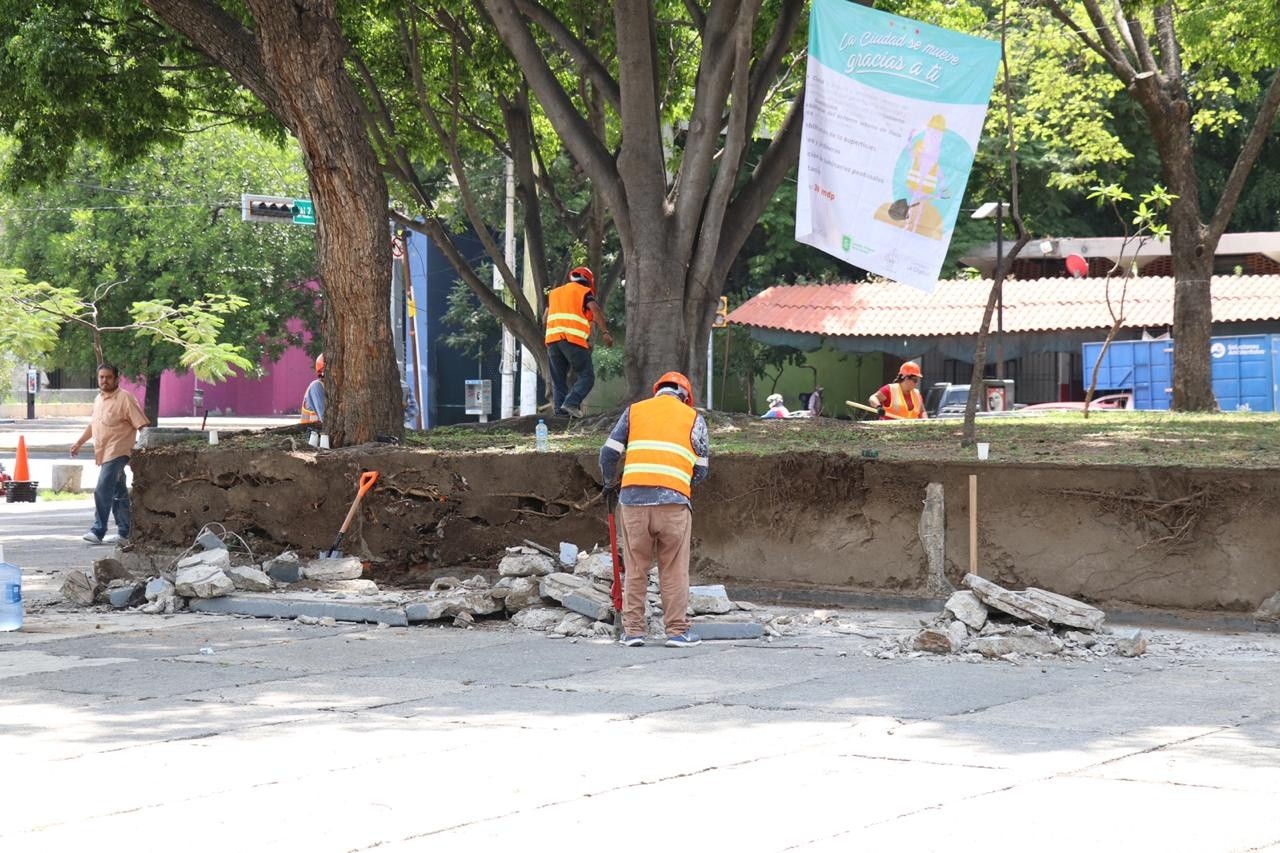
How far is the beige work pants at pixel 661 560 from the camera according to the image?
10.5 metres

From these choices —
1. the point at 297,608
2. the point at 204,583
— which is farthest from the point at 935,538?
the point at 204,583

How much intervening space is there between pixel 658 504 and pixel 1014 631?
2.38m

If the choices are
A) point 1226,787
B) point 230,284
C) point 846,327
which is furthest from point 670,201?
point 230,284

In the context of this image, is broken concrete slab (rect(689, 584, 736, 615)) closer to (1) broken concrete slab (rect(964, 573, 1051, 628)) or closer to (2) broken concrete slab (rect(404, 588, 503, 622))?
(2) broken concrete slab (rect(404, 588, 503, 622))

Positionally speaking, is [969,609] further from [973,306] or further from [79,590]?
[973,306]

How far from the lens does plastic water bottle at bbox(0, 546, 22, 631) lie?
1129cm

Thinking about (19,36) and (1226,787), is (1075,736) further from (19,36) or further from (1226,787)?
(19,36)

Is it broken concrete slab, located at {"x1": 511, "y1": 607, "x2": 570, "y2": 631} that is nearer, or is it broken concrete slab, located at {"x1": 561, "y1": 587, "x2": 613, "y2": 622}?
broken concrete slab, located at {"x1": 561, "y1": 587, "x2": 613, "y2": 622}

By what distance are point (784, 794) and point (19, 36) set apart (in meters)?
14.3

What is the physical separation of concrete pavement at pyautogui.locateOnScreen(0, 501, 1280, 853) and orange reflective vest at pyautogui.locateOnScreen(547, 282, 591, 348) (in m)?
6.24

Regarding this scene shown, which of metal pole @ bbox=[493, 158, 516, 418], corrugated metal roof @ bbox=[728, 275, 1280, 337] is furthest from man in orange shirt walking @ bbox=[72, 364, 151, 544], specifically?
corrugated metal roof @ bbox=[728, 275, 1280, 337]

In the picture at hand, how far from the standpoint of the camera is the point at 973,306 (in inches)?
1341

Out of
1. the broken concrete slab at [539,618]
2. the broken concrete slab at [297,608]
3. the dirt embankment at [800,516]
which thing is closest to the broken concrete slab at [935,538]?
the dirt embankment at [800,516]

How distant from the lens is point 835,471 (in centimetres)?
1266
